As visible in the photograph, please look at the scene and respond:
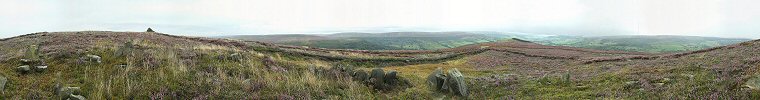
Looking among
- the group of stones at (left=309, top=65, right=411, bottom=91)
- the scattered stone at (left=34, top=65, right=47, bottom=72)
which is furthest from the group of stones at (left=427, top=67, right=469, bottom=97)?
the scattered stone at (left=34, top=65, right=47, bottom=72)

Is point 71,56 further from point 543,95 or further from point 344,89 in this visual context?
point 543,95

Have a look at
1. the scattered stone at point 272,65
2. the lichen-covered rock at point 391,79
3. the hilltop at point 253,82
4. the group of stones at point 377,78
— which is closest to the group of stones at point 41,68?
the hilltop at point 253,82

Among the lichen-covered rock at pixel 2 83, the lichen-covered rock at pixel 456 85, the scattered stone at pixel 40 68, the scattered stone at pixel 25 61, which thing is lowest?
the lichen-covered rock at pixel 456 85

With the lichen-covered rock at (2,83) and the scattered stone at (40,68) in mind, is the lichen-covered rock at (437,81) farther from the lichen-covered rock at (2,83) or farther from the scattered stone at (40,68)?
the lichen-covered rock at (2,83)

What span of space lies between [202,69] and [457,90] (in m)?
11.2

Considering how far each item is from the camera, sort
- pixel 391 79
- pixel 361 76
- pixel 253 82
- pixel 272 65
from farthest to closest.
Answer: pixel 272 65 < pixel 361 76 < pixel 391 79 < pixel 253 82

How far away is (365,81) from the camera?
2423 centimetres

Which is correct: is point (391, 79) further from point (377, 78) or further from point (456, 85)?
point (456, 85)

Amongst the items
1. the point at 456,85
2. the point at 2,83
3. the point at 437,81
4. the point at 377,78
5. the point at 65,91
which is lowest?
the point at 456,85

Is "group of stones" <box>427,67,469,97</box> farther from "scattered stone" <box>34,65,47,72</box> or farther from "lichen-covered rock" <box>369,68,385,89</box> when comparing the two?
"scattered stone" <box>34,65,47,72</box>

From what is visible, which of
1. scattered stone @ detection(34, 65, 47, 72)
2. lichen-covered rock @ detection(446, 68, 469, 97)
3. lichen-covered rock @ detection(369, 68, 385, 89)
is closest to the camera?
scattered stone @ detection(34, 65, 47, 72)

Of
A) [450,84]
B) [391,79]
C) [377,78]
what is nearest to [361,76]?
[377,78]

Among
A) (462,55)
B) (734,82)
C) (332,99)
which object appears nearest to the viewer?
(734,82)

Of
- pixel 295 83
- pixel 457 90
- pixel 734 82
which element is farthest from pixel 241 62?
pixel 734 82
